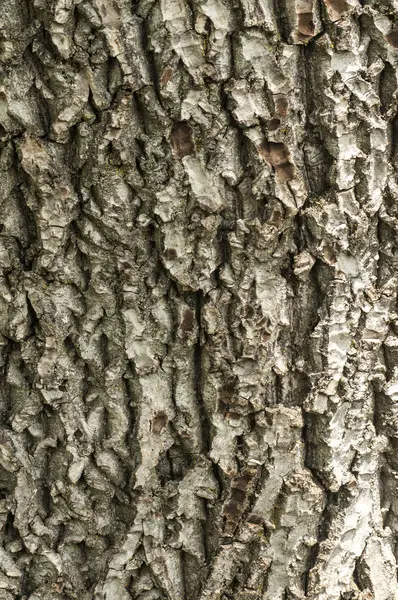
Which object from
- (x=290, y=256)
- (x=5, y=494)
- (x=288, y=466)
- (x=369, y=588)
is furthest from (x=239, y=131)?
(x=369, y=588)

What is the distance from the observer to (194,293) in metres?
1.72

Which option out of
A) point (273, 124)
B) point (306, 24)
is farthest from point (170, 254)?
point (306, 24)

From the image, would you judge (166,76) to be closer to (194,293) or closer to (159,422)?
(194,293)

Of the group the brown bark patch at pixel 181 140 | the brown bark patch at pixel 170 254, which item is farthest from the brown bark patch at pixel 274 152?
the brown bark patch at pixel 170 254

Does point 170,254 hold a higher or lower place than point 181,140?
lower

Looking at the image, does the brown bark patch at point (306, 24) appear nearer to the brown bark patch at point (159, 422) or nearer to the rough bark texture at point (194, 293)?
the rough bark texture at point (194, 293)

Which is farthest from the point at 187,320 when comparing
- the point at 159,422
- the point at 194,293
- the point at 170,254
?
the point at 159,422

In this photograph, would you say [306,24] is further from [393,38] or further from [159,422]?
[159,422]

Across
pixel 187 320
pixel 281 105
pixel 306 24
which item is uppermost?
pixel 306 24

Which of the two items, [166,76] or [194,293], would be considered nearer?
[166,76]

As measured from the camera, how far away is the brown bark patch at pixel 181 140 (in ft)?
5.37

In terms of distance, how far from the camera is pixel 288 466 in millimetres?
1763

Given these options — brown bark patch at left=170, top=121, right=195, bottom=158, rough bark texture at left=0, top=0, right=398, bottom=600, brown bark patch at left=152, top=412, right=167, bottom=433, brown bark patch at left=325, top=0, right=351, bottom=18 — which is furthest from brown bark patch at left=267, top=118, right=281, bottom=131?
brown bark patch at left=152, top=412, right=167, bottom=433

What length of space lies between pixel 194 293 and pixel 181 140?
0.38 m
